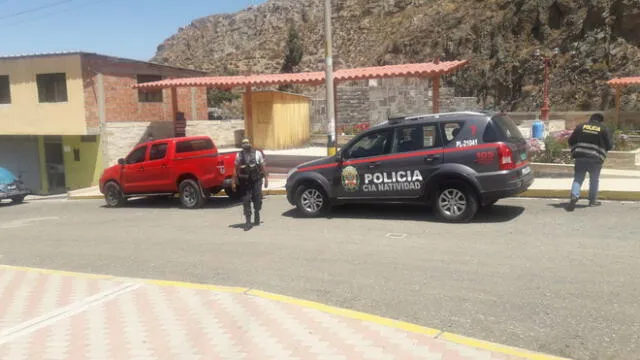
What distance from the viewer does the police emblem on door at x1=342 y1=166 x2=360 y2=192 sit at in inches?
418

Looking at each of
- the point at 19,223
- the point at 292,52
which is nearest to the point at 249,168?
the point at 19,223

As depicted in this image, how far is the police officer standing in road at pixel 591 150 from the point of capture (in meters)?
10.1

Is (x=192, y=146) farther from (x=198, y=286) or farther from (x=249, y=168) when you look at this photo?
(x=198, y=286)

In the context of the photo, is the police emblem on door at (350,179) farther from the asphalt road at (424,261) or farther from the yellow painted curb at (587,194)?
the yellow painted curb at (587,194)

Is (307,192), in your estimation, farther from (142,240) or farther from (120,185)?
(120,185)

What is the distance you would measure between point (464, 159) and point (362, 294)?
158 inches

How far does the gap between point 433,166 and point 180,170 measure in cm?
693

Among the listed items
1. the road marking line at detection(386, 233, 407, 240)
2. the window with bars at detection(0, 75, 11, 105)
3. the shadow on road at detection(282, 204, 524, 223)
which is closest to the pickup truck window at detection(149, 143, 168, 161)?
the shadow on road at detection(282, 204, 524, 223)

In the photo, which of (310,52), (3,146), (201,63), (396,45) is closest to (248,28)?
(201,63)

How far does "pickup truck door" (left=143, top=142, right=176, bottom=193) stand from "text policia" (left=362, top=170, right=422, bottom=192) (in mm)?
5923

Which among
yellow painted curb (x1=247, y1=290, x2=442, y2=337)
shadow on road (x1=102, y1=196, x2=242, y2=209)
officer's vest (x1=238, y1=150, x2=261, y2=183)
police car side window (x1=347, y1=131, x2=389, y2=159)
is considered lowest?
shadow on road (x1=102, y1=196, x2=242, y2=209)

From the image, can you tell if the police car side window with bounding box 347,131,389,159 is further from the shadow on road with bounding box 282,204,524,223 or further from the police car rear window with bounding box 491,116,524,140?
the police car rear window with bounding box 491,116,524,140

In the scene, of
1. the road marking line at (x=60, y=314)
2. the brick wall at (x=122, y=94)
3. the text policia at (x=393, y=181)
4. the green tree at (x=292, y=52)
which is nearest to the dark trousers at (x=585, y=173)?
the text policia at (x=393, y=181)

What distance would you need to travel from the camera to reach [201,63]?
7206 centimetres
